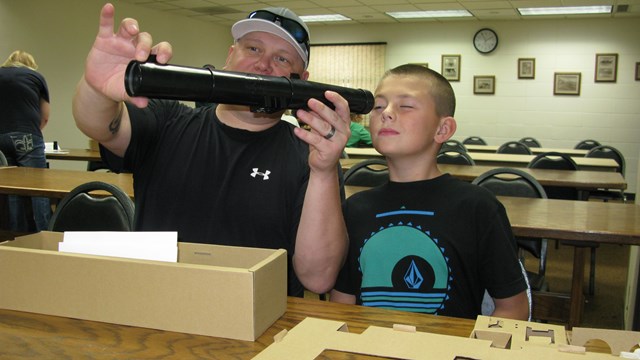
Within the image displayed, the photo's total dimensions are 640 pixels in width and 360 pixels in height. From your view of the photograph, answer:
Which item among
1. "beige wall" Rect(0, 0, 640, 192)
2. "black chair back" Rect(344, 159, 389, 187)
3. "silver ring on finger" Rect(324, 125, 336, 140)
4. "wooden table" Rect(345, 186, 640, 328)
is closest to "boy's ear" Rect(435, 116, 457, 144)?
"silver ring on finger" Rect(324, 125, 336, 140)

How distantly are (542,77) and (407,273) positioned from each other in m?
8.96

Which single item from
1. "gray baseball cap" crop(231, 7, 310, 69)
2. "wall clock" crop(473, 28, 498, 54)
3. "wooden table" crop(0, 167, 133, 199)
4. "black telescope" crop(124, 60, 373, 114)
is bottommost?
"wooden table" crop(0, 167, 133, 199)

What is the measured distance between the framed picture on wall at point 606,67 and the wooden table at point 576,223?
743 cm

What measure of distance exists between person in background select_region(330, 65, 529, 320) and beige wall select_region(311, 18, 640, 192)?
8.53 meters

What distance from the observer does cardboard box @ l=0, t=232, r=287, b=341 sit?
768mm

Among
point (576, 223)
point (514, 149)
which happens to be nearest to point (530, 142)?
point (514, 149)

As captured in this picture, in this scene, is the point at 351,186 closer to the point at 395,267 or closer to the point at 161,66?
the point at 395,267

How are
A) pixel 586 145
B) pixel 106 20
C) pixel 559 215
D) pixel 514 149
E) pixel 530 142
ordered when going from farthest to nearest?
1. pixel 530 142
2. pixel 586 145
3. pixel 514 149
4. pixel 559 215
5. pixel 106 20

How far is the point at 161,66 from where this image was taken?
706mm

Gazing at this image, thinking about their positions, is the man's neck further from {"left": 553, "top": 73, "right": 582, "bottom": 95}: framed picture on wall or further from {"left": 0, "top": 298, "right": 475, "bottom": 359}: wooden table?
{"left": 553, "top": 73, "right": 582, "bottom": 95}: framed picture on wall

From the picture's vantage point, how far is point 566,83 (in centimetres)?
925

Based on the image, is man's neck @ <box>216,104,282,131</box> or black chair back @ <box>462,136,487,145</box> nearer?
man's neck @ <box>216,104,282,131</box>

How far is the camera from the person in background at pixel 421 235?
4.46 feet

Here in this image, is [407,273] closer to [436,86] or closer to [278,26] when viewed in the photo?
[436,86]
